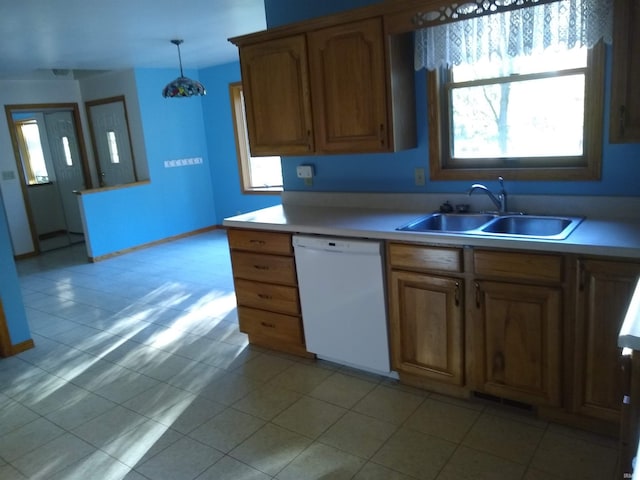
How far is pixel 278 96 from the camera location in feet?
10.5

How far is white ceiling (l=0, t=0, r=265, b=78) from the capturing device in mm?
3541

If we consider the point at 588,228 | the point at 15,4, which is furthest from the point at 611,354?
the point at 15,4

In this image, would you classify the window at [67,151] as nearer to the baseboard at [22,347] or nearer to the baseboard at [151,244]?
the baseboard at [151,244]

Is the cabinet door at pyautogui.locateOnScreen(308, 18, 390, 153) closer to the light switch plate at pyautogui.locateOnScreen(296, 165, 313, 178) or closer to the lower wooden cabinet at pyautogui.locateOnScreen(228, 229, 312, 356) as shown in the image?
the light switch plate at pyautogui.locateOnScreen(296, 165, 313, 178)

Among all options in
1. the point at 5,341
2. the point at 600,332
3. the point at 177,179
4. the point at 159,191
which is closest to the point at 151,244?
the point at 159,191

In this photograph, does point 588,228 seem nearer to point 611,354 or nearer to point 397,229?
point 611,354

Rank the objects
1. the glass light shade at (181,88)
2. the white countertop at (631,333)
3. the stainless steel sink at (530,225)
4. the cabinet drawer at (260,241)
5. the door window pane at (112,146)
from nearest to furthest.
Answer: the white countertop at (631,333)
the stainless steel sink at (530,225)
the cabinet drawer at (260,241)
the glass light shade at (181,88)
the door window pane at (112,146)

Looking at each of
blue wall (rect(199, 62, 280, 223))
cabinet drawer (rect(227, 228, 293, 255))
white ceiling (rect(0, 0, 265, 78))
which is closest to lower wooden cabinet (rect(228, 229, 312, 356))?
cabinet drawer (rect(227, 228, 293, 255))

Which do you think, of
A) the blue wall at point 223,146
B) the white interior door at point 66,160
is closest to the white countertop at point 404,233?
the blue wall at point 223,146

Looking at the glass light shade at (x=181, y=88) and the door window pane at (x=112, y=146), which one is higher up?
the glass light shade at (x=181, y=88)

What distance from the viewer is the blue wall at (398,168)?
2.41m

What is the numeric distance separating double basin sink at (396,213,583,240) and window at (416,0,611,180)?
24cm

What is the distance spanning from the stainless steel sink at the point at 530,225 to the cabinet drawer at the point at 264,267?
117cm

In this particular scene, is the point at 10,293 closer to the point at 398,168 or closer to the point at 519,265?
the point at 398,168
